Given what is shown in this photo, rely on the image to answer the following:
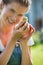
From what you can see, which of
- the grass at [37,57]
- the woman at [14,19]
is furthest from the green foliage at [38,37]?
the woman at [14,19]

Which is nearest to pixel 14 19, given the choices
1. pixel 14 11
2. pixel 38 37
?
pixel 14 11

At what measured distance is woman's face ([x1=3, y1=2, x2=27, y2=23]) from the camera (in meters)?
0.81

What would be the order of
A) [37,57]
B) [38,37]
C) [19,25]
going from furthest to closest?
[38,37] → [37,57] → [19,25]

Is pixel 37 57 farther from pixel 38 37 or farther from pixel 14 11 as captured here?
pixel 38 37

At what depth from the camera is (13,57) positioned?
84 cm

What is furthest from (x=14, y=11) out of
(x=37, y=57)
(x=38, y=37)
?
(x=38, y=37)

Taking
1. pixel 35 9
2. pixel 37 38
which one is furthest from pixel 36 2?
pixel 37 38

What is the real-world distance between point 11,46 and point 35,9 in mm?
4506

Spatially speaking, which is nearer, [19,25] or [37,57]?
[19,25]

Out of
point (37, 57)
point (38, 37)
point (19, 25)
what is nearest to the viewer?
point (19, 25)

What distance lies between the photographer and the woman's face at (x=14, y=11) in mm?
811

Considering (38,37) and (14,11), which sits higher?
(14,11)

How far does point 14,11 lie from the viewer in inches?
32.0

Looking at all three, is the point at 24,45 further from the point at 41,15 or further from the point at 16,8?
the point at 41,15
